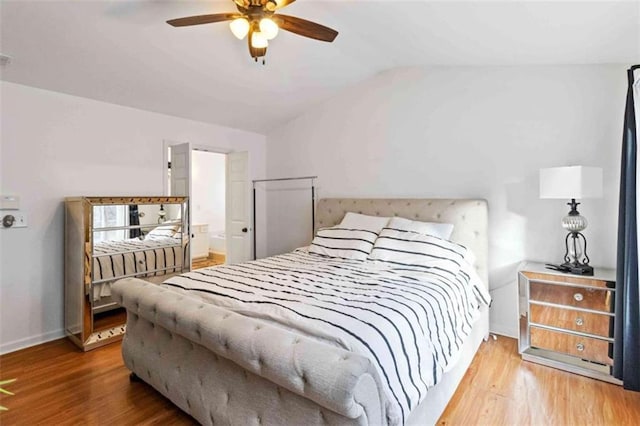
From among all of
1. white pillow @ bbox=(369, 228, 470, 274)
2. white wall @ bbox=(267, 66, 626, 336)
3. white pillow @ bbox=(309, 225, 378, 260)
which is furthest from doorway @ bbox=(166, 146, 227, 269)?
white pillow @ bbox=(369, 228, 470, 274)

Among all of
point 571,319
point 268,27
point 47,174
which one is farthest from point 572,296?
point 47,174

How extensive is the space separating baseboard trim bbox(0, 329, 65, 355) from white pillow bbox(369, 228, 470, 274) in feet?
9.90

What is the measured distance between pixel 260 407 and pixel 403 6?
8.44 ft

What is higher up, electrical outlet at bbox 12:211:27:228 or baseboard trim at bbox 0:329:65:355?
electrical outlet at bbox 12:211:27:228

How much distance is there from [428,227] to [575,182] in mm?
1153

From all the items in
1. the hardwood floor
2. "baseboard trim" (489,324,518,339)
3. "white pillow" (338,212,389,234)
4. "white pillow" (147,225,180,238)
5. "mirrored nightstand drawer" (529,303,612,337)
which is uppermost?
"white pillow" (338,212,389,234)

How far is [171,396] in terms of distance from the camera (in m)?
2.00

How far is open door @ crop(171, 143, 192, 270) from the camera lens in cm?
369

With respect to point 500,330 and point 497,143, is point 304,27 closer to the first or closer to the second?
point 497,143

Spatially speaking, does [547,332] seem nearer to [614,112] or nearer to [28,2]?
[614,112]

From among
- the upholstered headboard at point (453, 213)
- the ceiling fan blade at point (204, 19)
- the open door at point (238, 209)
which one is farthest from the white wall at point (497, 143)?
the ceiling fan blade at point (204, 19)

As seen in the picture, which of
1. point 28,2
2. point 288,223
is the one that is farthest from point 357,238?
point 28,2

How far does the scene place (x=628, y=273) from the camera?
2.20m

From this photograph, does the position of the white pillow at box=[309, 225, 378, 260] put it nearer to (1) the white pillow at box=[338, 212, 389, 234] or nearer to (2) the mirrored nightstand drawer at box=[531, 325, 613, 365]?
(1) the white pillow at box=[338, 212, 389, 234]
